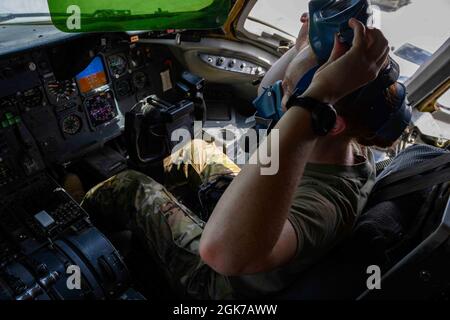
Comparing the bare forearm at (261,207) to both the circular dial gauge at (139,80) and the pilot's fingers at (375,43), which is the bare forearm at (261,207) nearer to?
the pilot's fingers at (375,43)

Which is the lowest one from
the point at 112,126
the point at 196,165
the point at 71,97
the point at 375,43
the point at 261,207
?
the point at 112,126

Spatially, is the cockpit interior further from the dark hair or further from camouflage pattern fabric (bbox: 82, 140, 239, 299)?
the dark hair

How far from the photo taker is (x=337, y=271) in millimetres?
1161

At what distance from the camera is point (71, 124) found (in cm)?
232

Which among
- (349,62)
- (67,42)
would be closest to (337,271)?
(349,62)

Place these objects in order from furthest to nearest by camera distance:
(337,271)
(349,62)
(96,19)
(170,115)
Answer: (170,115)
(96,19)
(337,271)
(349,62)

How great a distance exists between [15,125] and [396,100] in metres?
1.79

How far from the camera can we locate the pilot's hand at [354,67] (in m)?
0.95

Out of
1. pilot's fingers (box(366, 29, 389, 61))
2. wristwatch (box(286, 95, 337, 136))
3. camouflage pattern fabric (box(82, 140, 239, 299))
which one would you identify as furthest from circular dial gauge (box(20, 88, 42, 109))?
pilot's fingers (box(366, 29, 389, 61))

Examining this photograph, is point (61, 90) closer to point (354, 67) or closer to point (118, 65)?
point (118, 65)

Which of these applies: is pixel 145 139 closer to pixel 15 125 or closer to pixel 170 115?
pixel 170 115

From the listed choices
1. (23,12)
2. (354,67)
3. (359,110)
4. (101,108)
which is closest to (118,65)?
(101,108)

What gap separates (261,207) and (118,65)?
1857mm

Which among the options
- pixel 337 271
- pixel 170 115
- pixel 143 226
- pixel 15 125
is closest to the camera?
pixel 337 271
